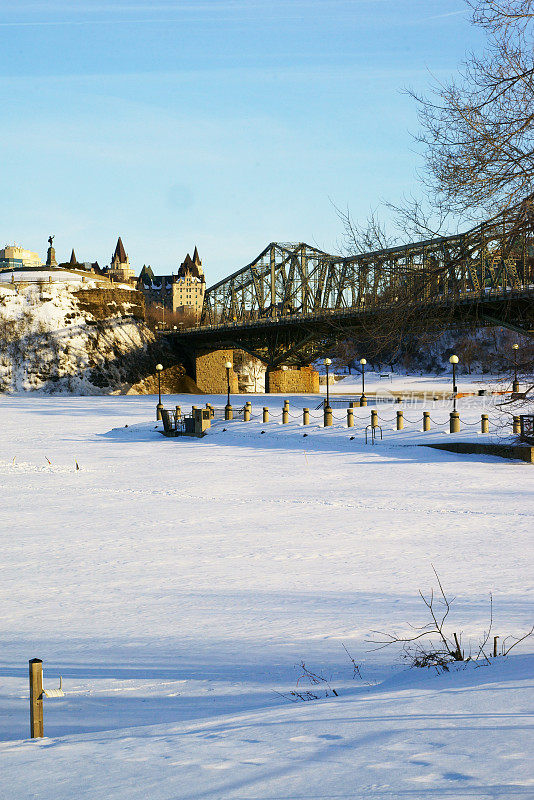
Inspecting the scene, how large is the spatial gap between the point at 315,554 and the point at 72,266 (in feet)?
422

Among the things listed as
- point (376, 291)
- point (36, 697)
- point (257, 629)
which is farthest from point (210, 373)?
point (36, 697)

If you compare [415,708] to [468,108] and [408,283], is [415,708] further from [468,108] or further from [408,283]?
[468,108]

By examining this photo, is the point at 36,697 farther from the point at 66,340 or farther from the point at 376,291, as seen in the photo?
the point at 66,340

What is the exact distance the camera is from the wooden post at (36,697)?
18.9 ft

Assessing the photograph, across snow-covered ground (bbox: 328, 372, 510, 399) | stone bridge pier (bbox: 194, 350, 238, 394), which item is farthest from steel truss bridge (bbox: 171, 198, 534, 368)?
snow-covered ground (bbox: 328, 372, 510, 399)

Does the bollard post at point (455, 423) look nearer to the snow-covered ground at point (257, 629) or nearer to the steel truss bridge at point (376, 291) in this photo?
the steel truss bridge at point (376, 291)

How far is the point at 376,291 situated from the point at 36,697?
10951 mm

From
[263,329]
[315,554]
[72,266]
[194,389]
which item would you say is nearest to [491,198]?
[315,554]

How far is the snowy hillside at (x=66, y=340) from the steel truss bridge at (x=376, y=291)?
8.21 meters

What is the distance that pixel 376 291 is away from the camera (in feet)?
49.4

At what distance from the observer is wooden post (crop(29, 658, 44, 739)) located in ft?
18.9

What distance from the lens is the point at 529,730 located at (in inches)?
190

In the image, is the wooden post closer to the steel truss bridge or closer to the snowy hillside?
the steel truss bridge

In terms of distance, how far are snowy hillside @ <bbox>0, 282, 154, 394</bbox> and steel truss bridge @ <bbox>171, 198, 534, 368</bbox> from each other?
26.9ft
